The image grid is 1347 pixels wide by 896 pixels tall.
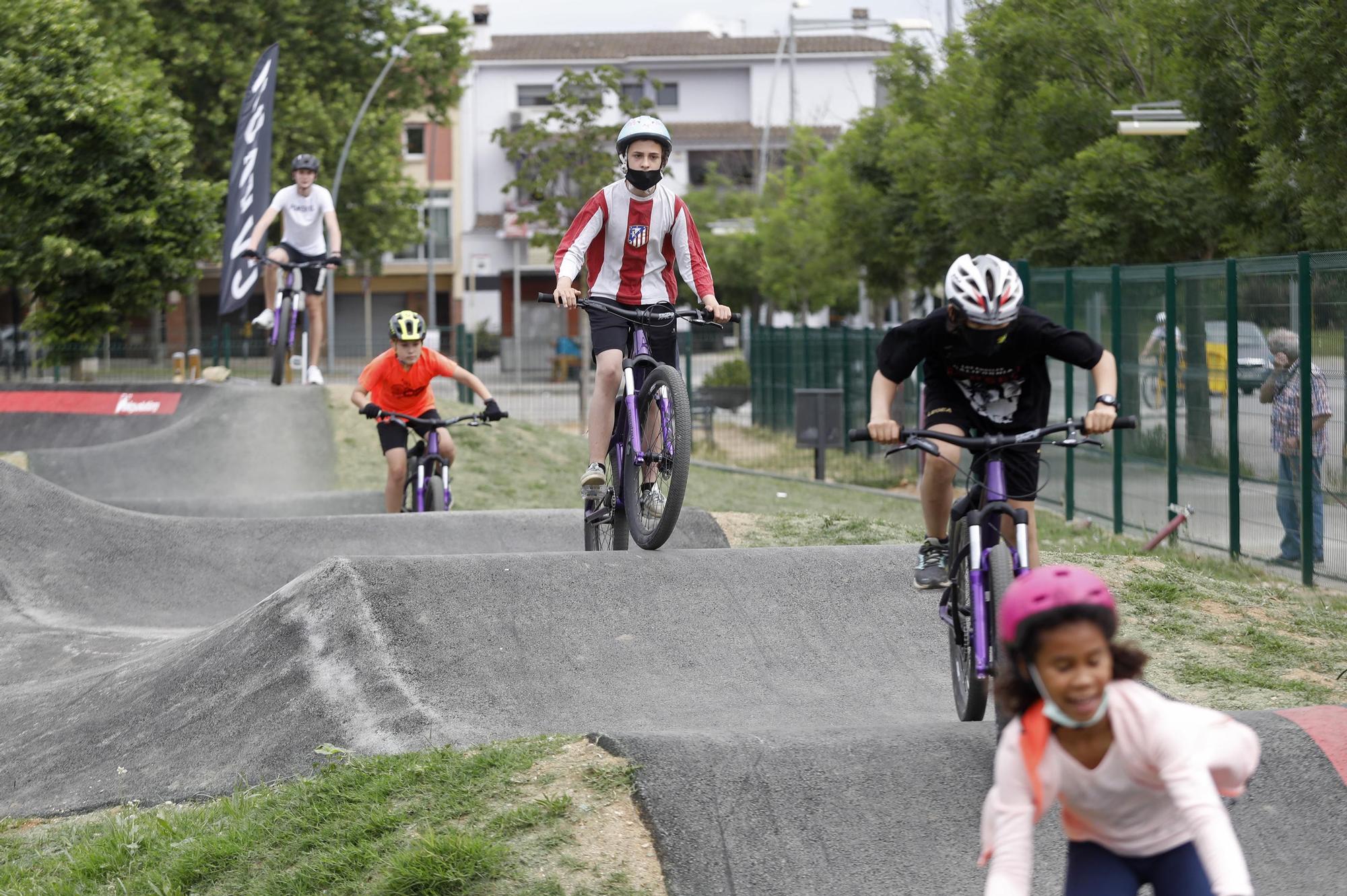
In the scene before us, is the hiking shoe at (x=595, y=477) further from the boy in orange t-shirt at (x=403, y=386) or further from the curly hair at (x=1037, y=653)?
the curly hair at (x=1037, y=653)

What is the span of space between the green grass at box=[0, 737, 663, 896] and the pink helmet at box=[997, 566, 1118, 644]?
1.74 metres

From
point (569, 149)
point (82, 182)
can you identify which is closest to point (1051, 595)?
point (82, 182)

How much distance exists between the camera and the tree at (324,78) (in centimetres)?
3344

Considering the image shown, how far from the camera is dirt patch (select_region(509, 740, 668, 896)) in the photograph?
463 centimetres

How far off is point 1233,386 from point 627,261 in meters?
5.74

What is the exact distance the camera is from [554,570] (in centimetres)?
762

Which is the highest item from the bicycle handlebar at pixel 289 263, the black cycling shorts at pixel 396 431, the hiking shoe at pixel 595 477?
the bicycle handlebar at pixel 289 263

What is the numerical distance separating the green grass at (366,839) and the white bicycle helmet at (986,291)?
6.63ft

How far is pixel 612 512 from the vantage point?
8422mm

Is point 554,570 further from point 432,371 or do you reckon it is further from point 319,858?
point 432,371

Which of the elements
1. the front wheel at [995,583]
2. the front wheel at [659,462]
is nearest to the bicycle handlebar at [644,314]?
the front wheel at [659,462]

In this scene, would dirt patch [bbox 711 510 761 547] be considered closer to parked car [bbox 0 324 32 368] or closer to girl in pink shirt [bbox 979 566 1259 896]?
girl in pink shirt [bbox 979 566 1259 896]

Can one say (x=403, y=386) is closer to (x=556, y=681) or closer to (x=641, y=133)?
(x=641, y=133)

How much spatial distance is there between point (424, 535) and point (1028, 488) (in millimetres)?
6032
